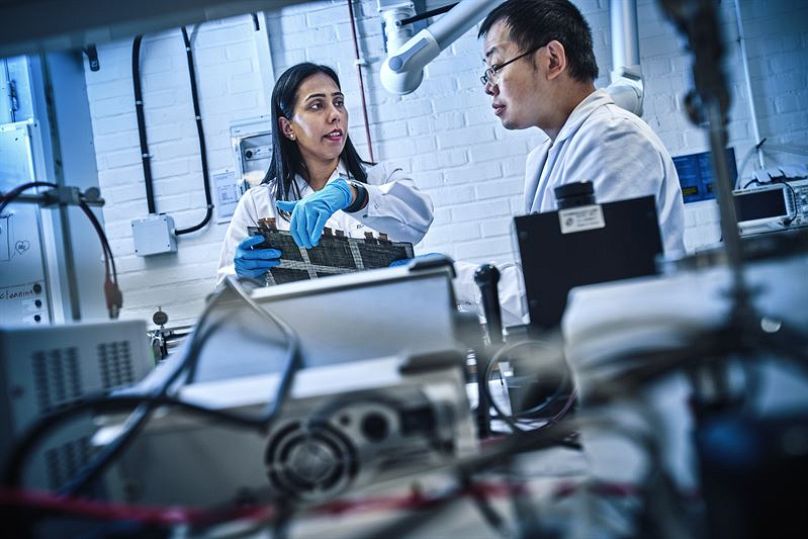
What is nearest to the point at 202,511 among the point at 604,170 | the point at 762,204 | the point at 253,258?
the point at 604,170

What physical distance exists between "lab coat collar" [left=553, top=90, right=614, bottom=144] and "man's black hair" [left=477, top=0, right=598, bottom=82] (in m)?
0.08

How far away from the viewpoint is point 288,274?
1699 millimetres

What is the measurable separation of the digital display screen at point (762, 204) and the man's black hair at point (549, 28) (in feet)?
4.08

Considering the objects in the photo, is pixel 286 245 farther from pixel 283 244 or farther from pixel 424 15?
pixel 424 15

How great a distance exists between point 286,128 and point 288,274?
831 mm

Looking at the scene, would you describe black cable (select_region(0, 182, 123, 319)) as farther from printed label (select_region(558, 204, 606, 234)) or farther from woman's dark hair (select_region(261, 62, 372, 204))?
woman's dark hair (select_region(261, 62, 372, 204))

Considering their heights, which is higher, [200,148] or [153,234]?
[200,148]

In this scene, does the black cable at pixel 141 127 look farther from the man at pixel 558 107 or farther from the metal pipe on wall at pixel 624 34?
the metal pipe on wall at pixel 624 34

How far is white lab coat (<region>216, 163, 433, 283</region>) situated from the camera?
2.10 metres

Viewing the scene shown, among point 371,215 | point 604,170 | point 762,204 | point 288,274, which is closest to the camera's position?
point 604,170

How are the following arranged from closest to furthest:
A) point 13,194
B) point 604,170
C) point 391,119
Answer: point 13,194 → point 604,170 → point 391,119

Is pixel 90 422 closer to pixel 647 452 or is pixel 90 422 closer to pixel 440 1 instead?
pixel 647 452

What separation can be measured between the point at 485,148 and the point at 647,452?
9.59 ft

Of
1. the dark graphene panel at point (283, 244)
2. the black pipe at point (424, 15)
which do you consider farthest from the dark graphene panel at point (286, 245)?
the black pipe at point (424, 15)
